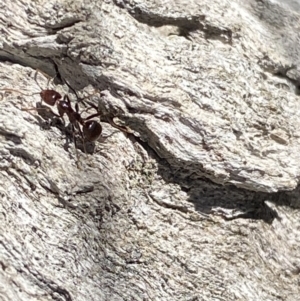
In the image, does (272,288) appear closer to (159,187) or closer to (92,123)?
(159,187)

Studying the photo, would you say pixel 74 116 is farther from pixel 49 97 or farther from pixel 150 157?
pixel 150 157

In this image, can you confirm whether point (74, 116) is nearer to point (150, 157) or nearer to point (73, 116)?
point (73, 116)

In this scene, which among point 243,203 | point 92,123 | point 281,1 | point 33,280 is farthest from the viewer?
point 281,1

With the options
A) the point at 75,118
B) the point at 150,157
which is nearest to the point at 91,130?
the point at 75,118

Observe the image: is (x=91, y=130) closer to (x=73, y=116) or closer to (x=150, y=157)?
(x=73, y=116)

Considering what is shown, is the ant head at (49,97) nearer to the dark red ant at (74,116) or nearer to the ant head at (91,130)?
the dark red ant at (74,116)

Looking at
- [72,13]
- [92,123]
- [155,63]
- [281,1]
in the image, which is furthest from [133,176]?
[281,1]

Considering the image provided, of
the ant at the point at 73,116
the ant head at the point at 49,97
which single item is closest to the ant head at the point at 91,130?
the ant at the point at 73,116

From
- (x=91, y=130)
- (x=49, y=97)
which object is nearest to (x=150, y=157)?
(x=91, y=130)
